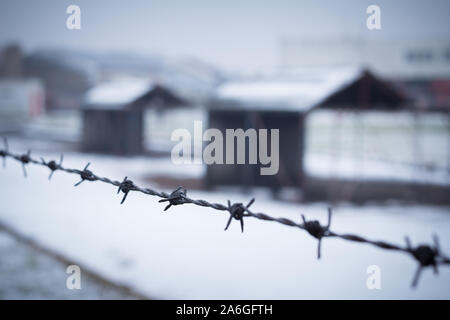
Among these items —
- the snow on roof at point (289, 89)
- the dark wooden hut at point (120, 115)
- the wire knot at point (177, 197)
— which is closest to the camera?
the wire knot at point (177, 197)

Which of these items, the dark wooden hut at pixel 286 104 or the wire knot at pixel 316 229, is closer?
the wire knot at pixel 316 229

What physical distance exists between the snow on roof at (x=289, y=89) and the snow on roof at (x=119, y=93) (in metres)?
7.82

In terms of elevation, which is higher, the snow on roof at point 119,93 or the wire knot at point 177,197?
the snow on roof at point 119,93

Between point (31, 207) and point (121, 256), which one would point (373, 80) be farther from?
point (31, 207)

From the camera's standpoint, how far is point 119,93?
70.6 ft

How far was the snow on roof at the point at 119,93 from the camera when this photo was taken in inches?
793

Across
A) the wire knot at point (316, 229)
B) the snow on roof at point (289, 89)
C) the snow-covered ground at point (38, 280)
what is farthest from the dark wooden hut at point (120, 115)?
the wire knot at point (316, 229)

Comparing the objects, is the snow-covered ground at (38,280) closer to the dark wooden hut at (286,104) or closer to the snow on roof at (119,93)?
the dark wooden hut at (286,104)

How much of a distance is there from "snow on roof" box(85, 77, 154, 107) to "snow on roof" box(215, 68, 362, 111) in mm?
7815

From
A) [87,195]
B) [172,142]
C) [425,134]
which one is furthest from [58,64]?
[87,195]

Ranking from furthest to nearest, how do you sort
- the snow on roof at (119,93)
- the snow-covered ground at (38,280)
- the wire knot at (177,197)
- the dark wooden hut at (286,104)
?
the snow on roof at (119,93) < the dark wooden hut at (286,104) < the snow-covered ground at (38,280) < the wire knot at (177,197)

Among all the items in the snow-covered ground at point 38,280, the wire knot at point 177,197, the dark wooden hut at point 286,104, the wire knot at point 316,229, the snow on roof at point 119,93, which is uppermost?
the snow on roof at point 119,93
